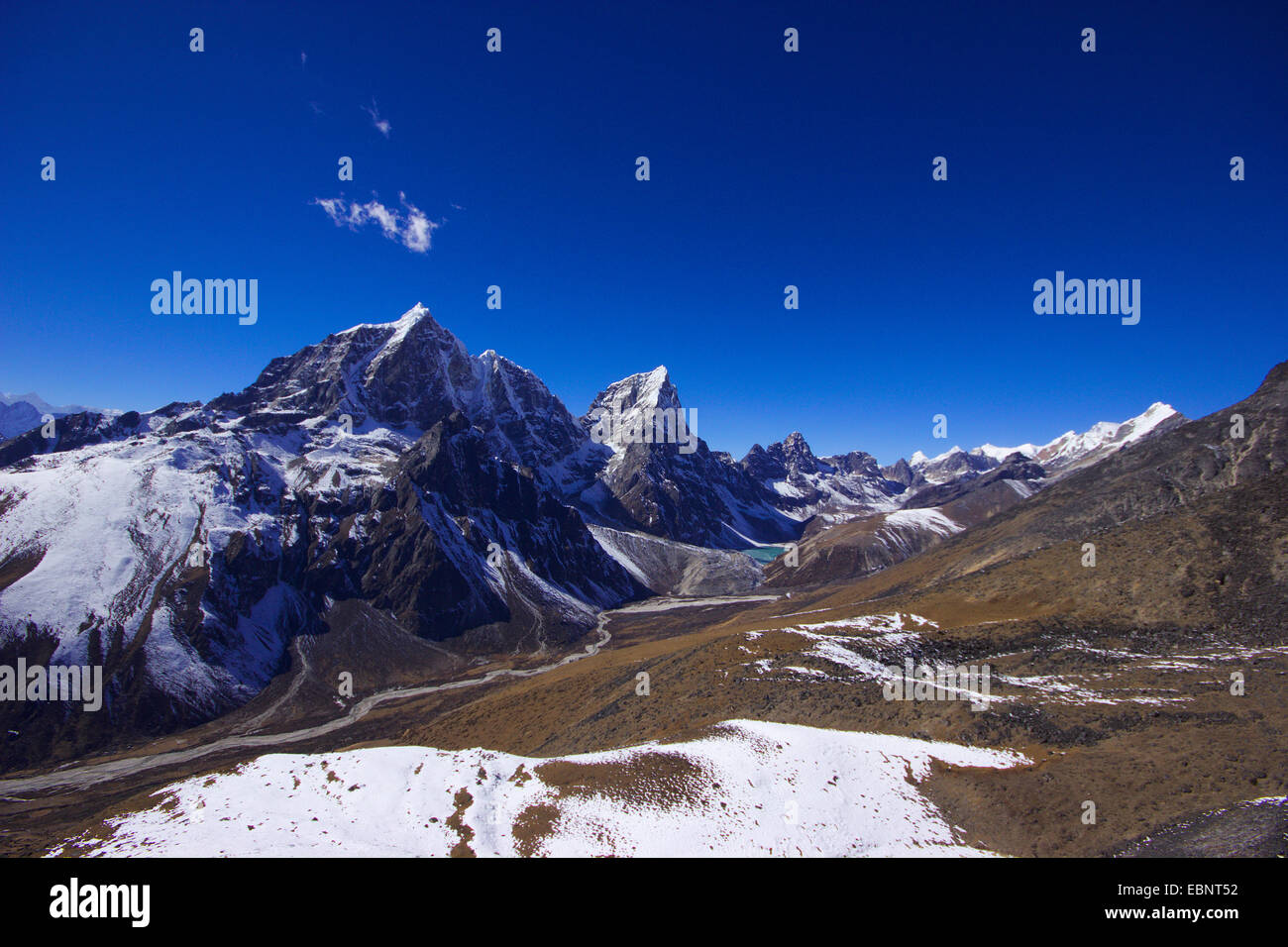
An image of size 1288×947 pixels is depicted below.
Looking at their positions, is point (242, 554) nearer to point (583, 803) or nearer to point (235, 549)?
point (235, 549)

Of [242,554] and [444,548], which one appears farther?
[444,548]

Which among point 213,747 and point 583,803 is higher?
point 583,803

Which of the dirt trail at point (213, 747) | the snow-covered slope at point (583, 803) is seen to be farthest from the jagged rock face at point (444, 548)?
the snow-covered slope at point (583, 803)

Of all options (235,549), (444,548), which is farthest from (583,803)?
(444,548)

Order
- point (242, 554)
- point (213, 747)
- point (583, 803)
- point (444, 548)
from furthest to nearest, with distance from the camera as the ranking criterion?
point (444, 548)
point (242, 554)
point (213, 747)
point (583, 803)

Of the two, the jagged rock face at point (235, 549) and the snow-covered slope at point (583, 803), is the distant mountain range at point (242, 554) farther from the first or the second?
Answer: the snow-covered slope at point (583, 803)

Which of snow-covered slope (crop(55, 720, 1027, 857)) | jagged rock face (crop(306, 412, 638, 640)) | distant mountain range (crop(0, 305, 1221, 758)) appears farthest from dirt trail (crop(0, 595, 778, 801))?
snow-covered slope (crop(55, 720, 1027, 857))
